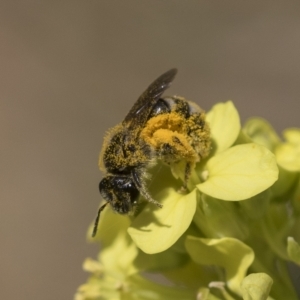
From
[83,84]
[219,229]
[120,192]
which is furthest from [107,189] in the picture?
[83,84]

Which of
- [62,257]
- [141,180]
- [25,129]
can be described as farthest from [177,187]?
[25,129]

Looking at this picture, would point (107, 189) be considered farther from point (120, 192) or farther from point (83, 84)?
point (83, 84)

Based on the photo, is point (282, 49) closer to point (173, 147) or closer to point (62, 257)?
point (62, 257)

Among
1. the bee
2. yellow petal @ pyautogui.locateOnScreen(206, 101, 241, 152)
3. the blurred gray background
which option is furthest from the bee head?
the blurred gray background

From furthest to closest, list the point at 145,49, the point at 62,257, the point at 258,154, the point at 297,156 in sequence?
1. the point at 145,49
2. the point at 62,257
3. the point at 297,156
4. the point at 258,154

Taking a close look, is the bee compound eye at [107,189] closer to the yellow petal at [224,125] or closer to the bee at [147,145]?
the bee at [147,145]

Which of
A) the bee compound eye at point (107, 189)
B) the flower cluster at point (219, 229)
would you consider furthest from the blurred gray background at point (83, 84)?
the bee compound eye at point (107, 189)
